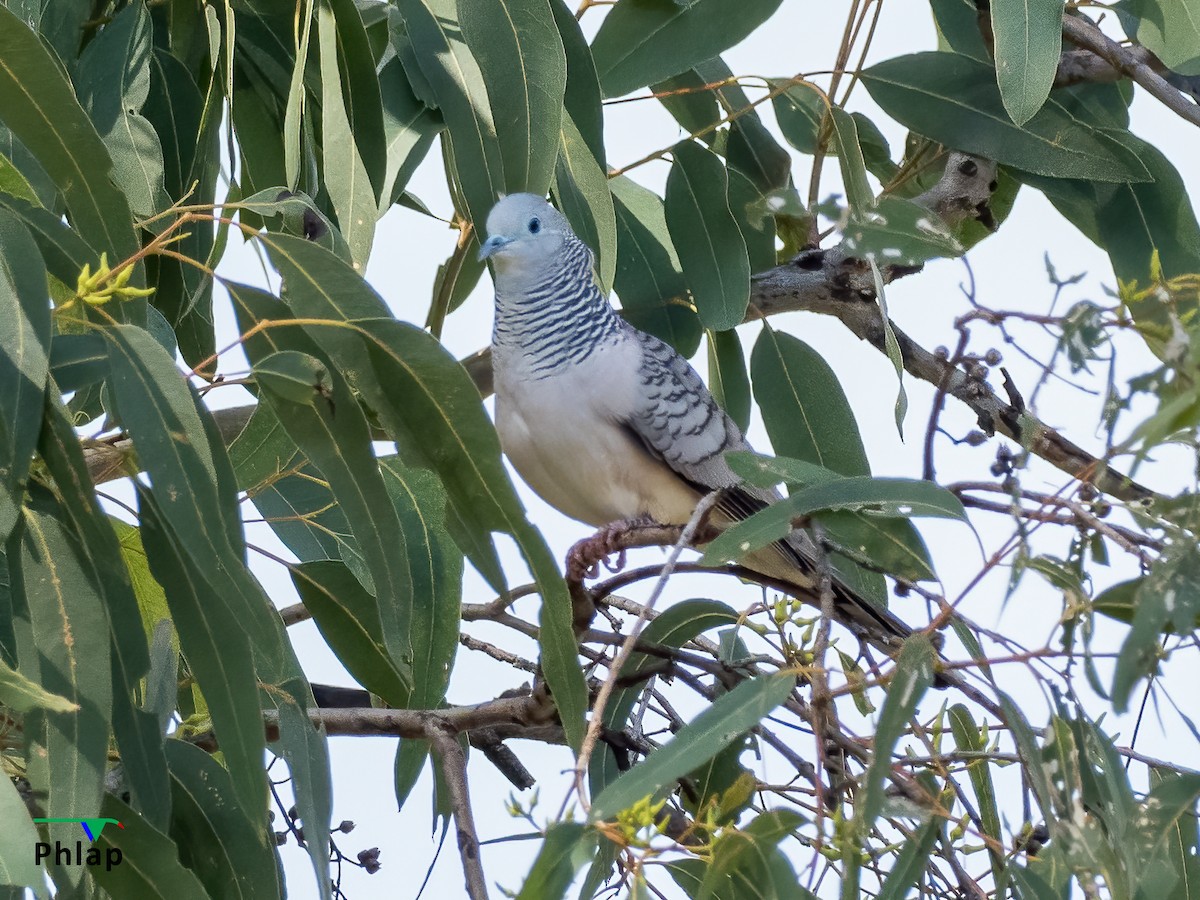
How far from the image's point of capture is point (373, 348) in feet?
5.49

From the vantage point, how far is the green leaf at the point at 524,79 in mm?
2053

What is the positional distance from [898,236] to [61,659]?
1.06 meters

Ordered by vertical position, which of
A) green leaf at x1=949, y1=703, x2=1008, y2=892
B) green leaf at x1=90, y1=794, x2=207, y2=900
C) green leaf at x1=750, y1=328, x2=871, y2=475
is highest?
green leaf at x1=750, y1=328, x2=871, y2=475

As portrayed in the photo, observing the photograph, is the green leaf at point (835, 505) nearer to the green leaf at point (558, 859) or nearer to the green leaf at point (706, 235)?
the green leaf at point (558, 859)

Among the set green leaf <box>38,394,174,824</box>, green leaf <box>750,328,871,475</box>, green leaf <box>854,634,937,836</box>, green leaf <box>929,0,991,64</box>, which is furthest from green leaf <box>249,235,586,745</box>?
green leaf <box>929,0,991,64</box>

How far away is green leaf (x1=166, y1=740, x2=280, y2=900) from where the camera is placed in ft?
6.15

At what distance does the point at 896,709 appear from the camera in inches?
54.2

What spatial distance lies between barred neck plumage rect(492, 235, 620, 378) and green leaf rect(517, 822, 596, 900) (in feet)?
4.45

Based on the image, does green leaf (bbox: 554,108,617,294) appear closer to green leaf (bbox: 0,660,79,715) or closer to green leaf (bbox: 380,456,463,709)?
green leaf (bbox: 380,456,463,709)

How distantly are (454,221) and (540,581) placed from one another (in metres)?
1.32

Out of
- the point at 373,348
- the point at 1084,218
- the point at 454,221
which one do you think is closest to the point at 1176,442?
the point at 373,348

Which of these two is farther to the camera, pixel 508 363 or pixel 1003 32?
pixel 508 363

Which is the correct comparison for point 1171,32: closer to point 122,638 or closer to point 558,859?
point 558,859

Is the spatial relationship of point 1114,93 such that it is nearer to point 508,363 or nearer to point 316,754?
point 508,363
